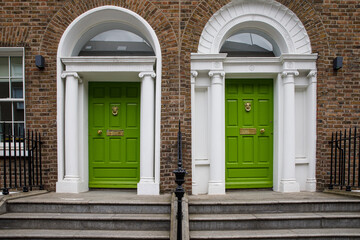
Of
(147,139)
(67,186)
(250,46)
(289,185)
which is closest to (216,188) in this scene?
(289,185)

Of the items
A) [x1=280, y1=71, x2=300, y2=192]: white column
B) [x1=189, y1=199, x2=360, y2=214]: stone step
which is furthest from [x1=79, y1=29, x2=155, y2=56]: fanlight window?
[x1=189, y1=199, x2=360, y2=214]: stone step

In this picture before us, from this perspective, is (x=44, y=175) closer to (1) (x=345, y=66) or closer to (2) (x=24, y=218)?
(2) (x=24, y=218)

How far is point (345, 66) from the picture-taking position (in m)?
5.07

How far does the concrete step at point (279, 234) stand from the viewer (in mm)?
3645

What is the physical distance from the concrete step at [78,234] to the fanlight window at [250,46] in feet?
12.7

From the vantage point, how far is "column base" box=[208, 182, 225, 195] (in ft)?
16.2

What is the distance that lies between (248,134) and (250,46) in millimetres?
1925

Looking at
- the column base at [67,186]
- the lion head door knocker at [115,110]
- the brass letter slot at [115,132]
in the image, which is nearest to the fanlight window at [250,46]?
the lion head door knocker at [115,110]

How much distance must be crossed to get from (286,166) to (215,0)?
3.59 m

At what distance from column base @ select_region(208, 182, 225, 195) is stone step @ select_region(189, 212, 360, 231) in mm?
897

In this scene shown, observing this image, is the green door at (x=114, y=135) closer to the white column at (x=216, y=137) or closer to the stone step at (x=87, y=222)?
the stone step at (x=87, y=222)

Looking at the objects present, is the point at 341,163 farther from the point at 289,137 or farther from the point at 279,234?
the point at 279,234

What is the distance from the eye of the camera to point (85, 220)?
3912mm

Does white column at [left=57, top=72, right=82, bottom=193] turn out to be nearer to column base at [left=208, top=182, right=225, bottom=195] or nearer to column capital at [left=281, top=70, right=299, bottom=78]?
column base at [left=208, top=182, right=225, bottom=195]
